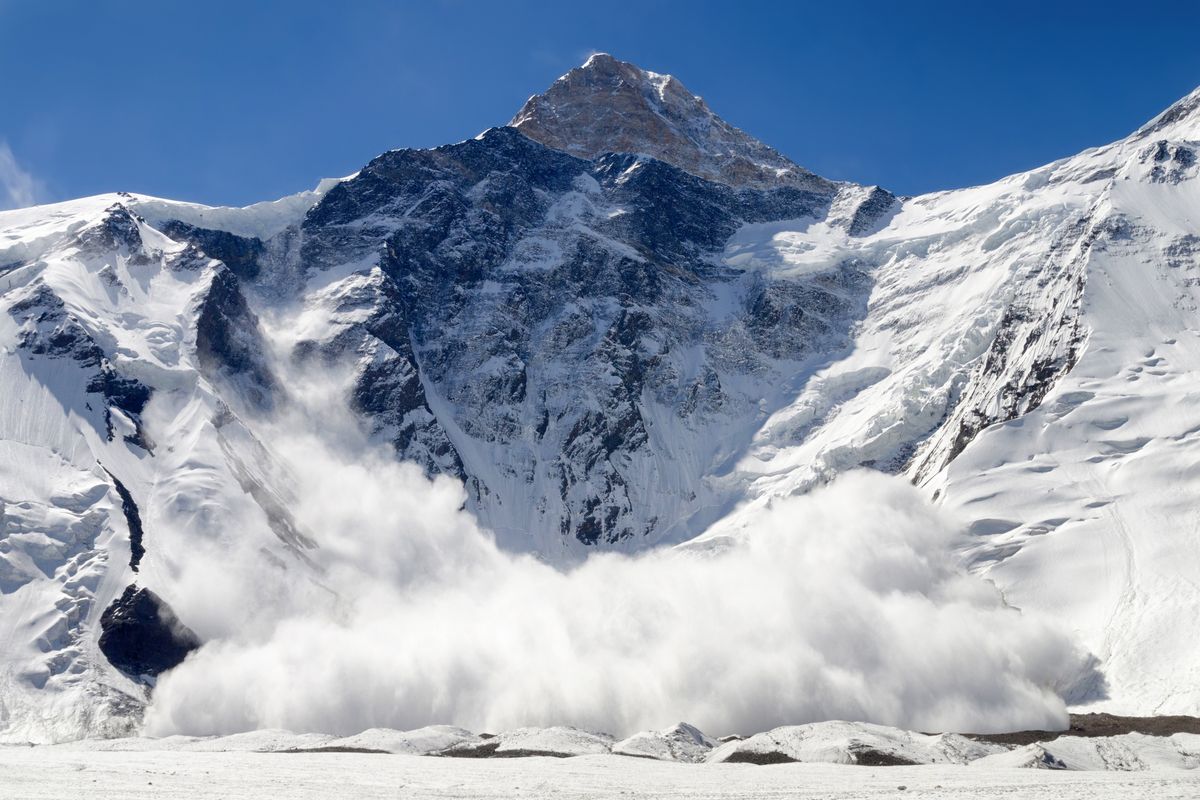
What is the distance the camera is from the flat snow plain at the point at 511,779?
64312 millimetres

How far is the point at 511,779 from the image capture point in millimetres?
73625

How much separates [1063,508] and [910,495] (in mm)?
26556

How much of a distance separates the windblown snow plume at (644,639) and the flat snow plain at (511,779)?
52.4 meters

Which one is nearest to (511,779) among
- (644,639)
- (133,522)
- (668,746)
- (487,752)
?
(668,746)

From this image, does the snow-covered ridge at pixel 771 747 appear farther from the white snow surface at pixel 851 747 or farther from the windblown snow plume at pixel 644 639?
the windblown snow plume at pixel 644 639

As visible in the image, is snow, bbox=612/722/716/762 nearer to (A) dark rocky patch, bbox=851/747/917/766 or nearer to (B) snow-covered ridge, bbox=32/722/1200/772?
(B) snow-covered ridge, bbox=32/722/1200/772

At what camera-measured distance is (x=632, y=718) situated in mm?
142875

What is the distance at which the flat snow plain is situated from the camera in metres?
64.3

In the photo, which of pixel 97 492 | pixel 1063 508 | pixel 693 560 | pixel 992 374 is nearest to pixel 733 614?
pixel 693 560

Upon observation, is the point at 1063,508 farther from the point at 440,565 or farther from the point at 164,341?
the point at 164,341

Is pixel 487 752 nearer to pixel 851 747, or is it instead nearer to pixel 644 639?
pixel 851 747

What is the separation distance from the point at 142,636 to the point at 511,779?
83237 mm

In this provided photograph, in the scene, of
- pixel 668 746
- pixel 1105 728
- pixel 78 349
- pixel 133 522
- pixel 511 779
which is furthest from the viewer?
pixel 78 349

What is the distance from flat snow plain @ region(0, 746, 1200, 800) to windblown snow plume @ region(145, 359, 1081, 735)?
52.4m
